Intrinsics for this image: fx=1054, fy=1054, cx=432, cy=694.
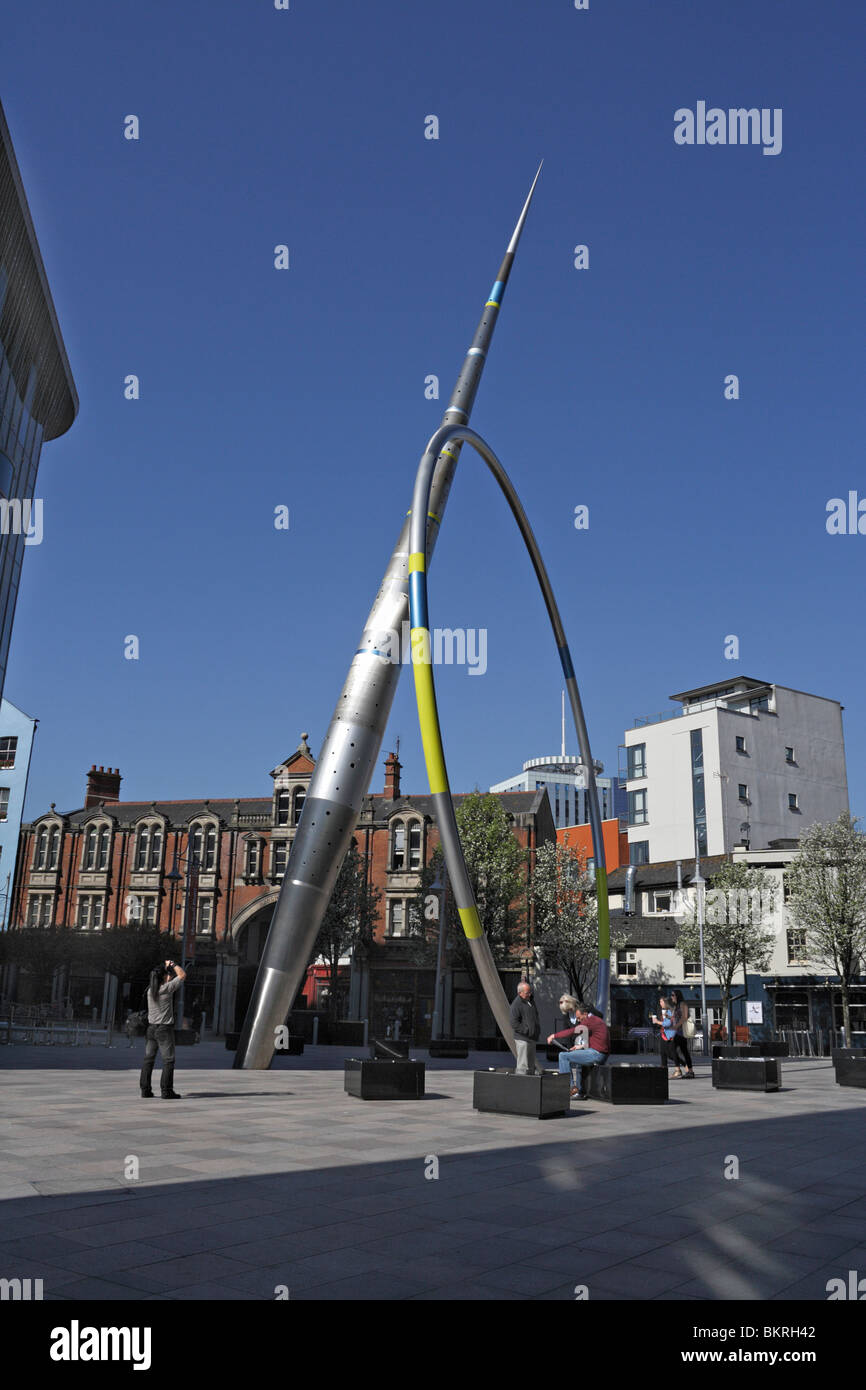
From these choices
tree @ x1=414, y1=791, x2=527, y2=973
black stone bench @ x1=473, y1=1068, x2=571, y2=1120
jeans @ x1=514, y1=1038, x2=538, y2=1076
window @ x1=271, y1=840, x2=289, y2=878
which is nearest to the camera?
black stone bench @ x1=473, y1=1068, x2=571, y2=1120

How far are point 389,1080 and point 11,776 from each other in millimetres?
57961

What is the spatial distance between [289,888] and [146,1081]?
841 centimetres

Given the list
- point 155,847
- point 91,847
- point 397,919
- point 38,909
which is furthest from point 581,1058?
point 38,909

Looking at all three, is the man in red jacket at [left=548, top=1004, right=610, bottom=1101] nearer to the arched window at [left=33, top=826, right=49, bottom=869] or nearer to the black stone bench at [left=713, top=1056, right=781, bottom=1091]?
the black stone bench at [left=713, top=1056, right=781, bottom=1091]

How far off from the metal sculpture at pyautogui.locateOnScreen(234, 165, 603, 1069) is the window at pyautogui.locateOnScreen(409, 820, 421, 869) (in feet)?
116

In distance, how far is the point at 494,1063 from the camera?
30797 mm

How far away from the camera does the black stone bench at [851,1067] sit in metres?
22.0

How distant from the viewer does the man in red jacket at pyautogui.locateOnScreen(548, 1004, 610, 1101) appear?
16.7 meters

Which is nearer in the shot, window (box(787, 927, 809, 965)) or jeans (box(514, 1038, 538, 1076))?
jeans (box(514, 1038, 538, 1076))

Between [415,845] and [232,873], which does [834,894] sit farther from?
[232,873]

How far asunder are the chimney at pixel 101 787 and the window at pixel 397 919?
2227 cm

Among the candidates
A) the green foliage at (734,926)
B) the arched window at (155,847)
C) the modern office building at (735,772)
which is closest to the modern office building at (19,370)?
the arched window at (155,847)

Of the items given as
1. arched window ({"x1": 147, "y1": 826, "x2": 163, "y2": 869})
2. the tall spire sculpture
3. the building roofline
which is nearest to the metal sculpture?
the tall spire sculpture
